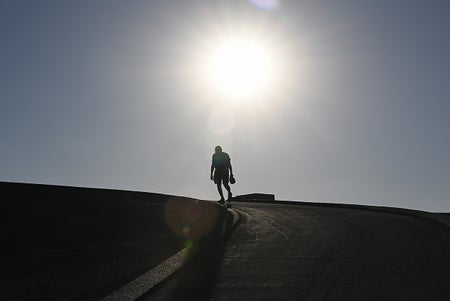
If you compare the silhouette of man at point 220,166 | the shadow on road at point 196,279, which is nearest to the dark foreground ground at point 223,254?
the shadow on road at point 196,279

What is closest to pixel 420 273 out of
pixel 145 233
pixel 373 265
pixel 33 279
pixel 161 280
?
pixel 373 265

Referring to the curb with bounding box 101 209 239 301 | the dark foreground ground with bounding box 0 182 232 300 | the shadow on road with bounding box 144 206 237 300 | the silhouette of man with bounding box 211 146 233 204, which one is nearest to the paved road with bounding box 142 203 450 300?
the shadow on road with bounding box 144 206 237 300

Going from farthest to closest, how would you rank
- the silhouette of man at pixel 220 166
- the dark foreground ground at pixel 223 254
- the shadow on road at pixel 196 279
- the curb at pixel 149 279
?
the silhouette of man at pixel 220 166, the dark foreground ground at pixel 223 254, the shadow on road at pixel 196 279, the curb at pixel 149 279

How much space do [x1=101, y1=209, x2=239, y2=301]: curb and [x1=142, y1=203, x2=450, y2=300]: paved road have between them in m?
0.11

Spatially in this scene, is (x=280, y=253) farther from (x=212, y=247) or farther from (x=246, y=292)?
(x=246, y=292)

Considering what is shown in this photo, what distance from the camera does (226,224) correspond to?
478 inches

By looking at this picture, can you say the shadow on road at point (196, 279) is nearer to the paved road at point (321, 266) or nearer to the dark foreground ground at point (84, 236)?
the paved road at point (321, 266)

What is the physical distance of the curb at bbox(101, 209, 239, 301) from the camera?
6289mm

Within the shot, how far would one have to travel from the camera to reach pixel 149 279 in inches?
279

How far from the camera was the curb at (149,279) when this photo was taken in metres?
6.29

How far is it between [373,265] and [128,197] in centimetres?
1198

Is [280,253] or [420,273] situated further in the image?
[280,253]

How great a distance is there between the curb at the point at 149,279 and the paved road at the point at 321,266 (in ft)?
0.37

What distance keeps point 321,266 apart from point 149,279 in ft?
7.46
